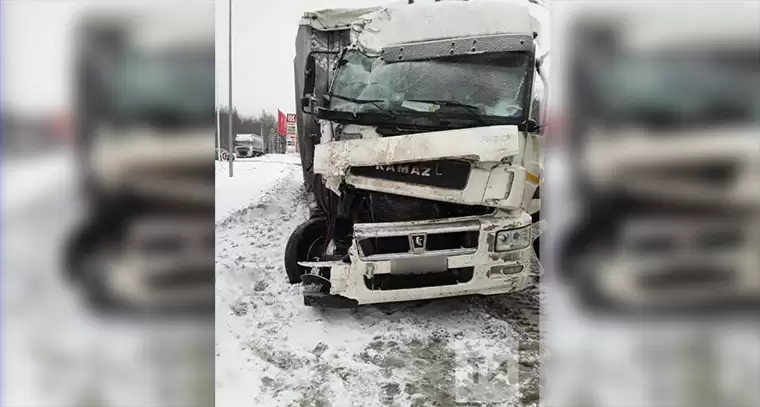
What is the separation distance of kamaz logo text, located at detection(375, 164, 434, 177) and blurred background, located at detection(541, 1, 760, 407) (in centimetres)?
57

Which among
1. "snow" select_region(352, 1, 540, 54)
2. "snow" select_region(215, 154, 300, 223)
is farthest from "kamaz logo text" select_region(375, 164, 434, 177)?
"snow" select_region(352, 1, 540, 54)

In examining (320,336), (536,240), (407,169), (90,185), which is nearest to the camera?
(90,185)

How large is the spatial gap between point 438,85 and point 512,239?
450 mm

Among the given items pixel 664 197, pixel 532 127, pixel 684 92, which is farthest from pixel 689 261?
pixel 532 127

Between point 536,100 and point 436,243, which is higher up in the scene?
point 536,100

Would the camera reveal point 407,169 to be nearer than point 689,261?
No

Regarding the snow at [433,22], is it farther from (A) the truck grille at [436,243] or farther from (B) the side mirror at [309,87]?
(A) the truck grille at [436,243]

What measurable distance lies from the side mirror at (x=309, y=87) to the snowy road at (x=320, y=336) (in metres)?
0.16

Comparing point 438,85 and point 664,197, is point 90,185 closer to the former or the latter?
point 664,197

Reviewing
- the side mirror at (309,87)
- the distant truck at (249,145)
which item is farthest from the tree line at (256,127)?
the side mirror at (309,87)

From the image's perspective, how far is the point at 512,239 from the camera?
1.14 meters

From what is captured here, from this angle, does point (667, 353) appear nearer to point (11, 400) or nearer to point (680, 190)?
point (680, 190)

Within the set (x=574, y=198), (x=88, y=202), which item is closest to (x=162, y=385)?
(x=88, y=202)

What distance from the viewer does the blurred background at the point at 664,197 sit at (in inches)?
22.4
